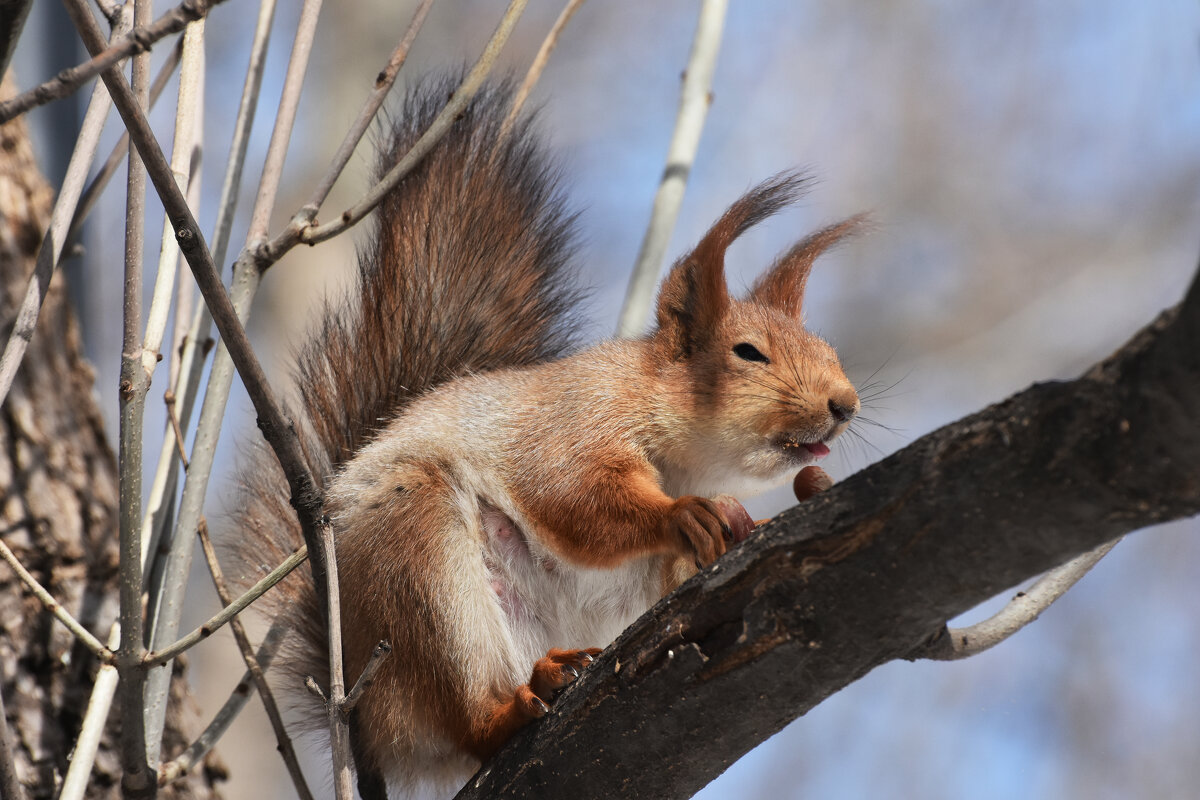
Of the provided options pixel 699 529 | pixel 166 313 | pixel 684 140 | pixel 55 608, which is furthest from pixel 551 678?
pixel 684 140

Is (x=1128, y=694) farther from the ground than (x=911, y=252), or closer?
closer

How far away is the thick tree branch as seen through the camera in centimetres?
85

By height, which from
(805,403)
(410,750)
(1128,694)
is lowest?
(1128,694)

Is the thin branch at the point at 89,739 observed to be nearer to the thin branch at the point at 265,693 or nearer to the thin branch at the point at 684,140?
the thin branch at the point at 265,693

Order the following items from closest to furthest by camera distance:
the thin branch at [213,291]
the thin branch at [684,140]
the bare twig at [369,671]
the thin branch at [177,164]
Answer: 1. the thin branch at [213,291]
2. the bare twig at [369,671]
3. the thin branch at [177,164]
4. the thin branch at [684,140]

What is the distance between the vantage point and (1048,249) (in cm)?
554

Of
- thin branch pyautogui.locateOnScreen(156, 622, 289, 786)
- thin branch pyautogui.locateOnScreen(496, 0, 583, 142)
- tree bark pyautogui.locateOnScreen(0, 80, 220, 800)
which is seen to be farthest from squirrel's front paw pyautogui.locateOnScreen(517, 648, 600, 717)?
thin branch pyautogui.locateOnScreen(496, 0, 583, 142)

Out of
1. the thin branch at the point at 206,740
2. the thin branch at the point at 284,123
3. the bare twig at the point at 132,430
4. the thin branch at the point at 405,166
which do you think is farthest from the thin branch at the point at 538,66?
the thin branch at the point at 206,740

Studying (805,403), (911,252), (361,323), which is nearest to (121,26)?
(361,323)

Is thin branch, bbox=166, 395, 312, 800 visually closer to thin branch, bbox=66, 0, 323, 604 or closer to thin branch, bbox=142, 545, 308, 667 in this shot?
thin branch, bbox=142, 545, 308, 667

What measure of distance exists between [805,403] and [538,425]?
477mm

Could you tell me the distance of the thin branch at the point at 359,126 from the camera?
1618 millimetres

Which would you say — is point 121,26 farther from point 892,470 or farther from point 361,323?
point 892,470

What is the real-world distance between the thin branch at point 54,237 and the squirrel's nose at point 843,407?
1.20 m
